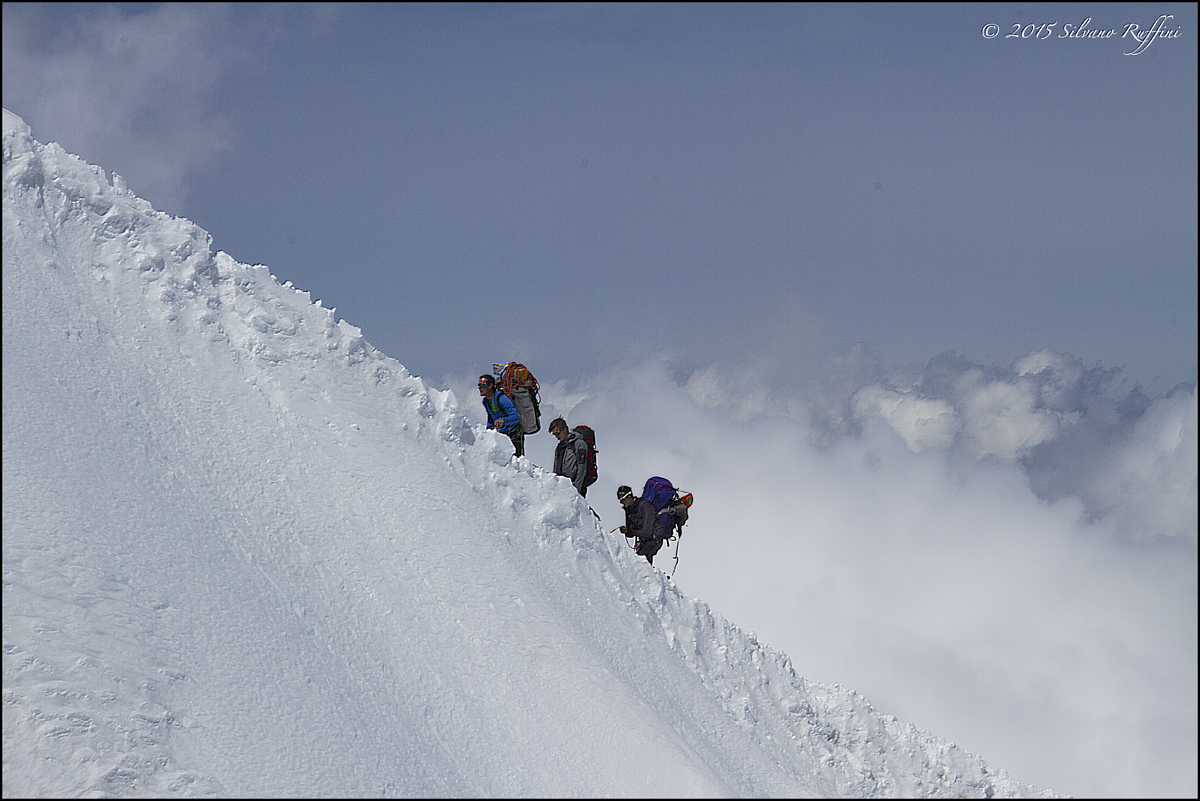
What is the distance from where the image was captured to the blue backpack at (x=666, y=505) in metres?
17.0

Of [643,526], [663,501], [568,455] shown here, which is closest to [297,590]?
[568,455]

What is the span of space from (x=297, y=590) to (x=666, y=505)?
8118 millimetres

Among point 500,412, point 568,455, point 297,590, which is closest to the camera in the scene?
point 297,590

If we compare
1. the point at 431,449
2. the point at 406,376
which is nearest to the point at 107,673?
the point at 431,449

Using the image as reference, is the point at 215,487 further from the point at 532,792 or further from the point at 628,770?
the point at 628,770

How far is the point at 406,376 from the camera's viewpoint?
15258 millimetres

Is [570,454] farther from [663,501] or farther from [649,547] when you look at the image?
[649,547]

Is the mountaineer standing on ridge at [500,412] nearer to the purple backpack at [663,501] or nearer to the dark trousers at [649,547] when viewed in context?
the purple backpack at [663,501]

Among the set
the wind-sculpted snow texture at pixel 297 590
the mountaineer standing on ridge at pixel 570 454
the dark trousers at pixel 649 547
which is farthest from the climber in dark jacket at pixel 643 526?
the wind-sculpted snow texture at pixel 297 590

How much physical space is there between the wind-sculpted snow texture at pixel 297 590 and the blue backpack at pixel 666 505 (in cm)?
178

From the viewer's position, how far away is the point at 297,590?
1123 centimetres

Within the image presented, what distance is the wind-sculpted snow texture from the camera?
9.36m

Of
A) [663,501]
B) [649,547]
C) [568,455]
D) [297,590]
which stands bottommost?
[297,590]

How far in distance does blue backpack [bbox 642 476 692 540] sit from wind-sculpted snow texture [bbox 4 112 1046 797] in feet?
5.83
